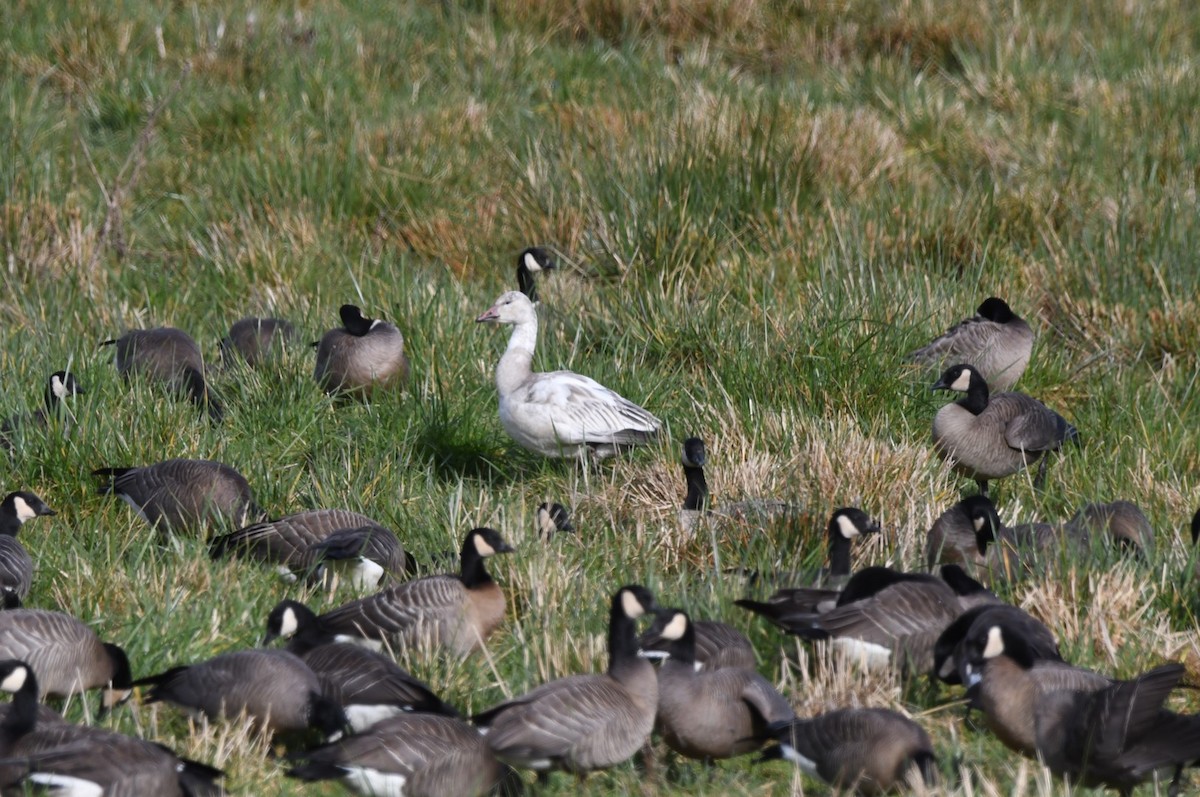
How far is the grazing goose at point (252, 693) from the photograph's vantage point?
4883mm

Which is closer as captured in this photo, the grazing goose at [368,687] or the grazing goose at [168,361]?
the grazing goose at [368,687]

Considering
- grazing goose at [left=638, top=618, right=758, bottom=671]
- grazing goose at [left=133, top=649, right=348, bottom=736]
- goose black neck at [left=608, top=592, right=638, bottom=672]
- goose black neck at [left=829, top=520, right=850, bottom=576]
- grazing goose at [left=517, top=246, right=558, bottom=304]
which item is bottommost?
grazing goose at [left=517, top=246, right=558, bottom=304]

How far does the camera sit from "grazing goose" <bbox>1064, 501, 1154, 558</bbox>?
625cm

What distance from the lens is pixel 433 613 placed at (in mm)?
5660

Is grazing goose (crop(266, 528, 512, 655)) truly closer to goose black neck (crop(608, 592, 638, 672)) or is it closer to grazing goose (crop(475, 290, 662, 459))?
goose black neck (crop(608, 592, 638, 672))

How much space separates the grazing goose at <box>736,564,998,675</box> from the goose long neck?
274 centimetres

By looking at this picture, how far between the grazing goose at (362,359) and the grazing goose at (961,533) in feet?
10.8

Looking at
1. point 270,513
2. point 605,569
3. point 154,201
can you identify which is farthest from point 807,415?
point 154,201

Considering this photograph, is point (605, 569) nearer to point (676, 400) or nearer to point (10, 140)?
point (676, 400)

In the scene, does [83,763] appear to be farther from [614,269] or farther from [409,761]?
[614,269]

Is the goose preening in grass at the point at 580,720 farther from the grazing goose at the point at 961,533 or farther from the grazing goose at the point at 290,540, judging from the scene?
the grazing goose at the point at 961,533

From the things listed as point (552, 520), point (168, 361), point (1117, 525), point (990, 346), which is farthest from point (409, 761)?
point (990, 346)

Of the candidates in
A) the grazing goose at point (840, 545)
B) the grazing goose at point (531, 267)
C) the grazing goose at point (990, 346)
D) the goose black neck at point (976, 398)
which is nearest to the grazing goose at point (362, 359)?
the grazing goose at point (531, 267)

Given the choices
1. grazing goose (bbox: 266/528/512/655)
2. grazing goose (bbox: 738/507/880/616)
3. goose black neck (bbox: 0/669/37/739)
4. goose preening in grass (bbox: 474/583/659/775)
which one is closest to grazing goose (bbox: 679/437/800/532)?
grazing goose (bbox: 738/507/880/616)
